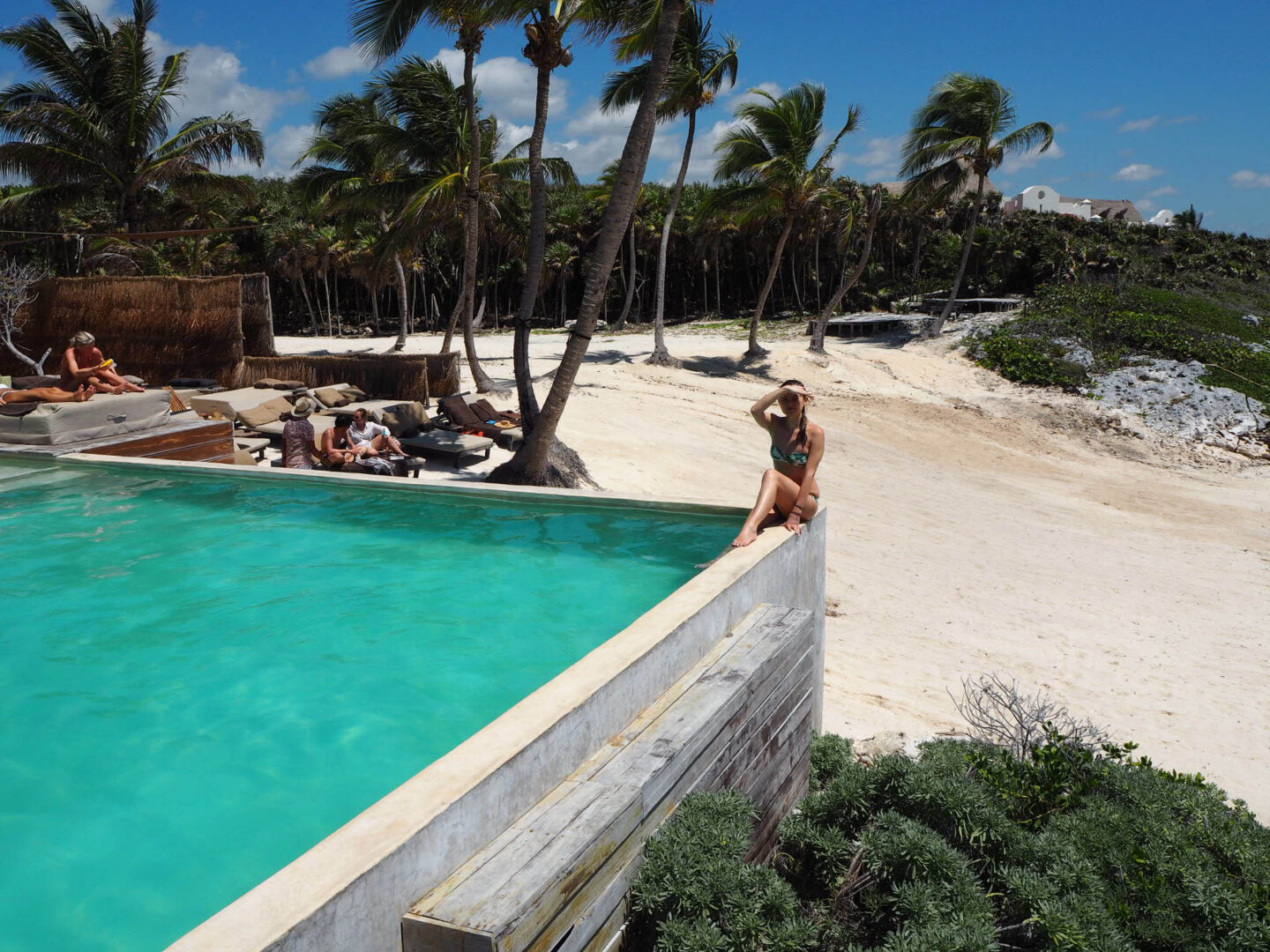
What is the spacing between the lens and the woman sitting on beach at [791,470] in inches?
237

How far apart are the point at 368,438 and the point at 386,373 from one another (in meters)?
5.41

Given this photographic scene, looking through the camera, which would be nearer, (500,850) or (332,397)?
(500,850)

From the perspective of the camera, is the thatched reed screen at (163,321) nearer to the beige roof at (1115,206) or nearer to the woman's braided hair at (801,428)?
the woman's braided hair at (801,428)

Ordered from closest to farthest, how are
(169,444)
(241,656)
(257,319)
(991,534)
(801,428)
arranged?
1. (241,656)
2. (801,428)
3. (169,444)
4. (991,534)
5. (257,319)

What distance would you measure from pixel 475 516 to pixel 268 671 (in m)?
2.97

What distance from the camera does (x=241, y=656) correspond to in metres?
4.79

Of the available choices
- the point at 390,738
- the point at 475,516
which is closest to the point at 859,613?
the point at 475,516

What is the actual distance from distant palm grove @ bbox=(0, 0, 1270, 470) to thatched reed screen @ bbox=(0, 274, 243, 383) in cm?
120

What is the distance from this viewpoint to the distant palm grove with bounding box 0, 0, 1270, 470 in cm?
1209

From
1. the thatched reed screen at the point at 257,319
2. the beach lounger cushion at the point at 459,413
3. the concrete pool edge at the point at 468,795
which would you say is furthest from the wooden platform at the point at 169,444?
the concrete pool edge at the point at 468,795

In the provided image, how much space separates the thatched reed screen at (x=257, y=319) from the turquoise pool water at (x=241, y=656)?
32.5 ft

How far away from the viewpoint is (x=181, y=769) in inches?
146

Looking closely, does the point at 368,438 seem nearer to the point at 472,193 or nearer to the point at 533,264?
the point at 533,264

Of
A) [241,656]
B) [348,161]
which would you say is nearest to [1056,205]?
[348,161]
